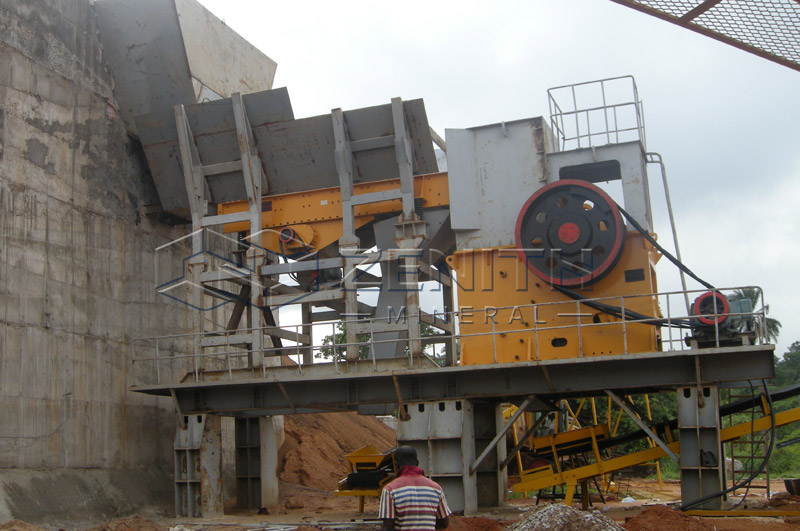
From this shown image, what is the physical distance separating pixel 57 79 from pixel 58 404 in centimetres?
644

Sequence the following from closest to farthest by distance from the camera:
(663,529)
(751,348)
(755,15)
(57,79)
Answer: (755,15) < (663,529) < (751,348) < (57,79)

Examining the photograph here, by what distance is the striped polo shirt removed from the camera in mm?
6031

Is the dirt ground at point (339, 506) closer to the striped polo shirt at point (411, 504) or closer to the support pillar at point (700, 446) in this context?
the support pillar at point (700, 446)

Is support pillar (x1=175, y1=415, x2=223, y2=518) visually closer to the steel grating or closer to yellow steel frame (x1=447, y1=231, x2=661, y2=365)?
yellow steel frame (x1=447, y1=231, x2=661, y2=365)

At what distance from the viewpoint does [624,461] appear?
551 inches

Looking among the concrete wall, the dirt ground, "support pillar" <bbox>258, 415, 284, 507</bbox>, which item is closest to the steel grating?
the dirt ground

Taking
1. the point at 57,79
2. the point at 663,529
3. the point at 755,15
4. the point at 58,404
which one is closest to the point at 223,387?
the point at 58,404

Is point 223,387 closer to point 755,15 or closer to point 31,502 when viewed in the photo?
point 31,502

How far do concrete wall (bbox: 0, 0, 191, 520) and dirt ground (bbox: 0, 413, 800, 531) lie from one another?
188 centimetres

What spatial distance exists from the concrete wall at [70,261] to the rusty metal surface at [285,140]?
1.52 metres

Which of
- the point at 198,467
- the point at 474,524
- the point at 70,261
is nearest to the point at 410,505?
the point at 474,524

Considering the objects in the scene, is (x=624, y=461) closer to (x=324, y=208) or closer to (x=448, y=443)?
(x=448, y=443)

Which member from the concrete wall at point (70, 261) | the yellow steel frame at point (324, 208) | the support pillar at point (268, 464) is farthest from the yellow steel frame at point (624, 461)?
the concrete wall at point (70, 261)

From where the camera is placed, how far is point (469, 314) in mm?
15508
